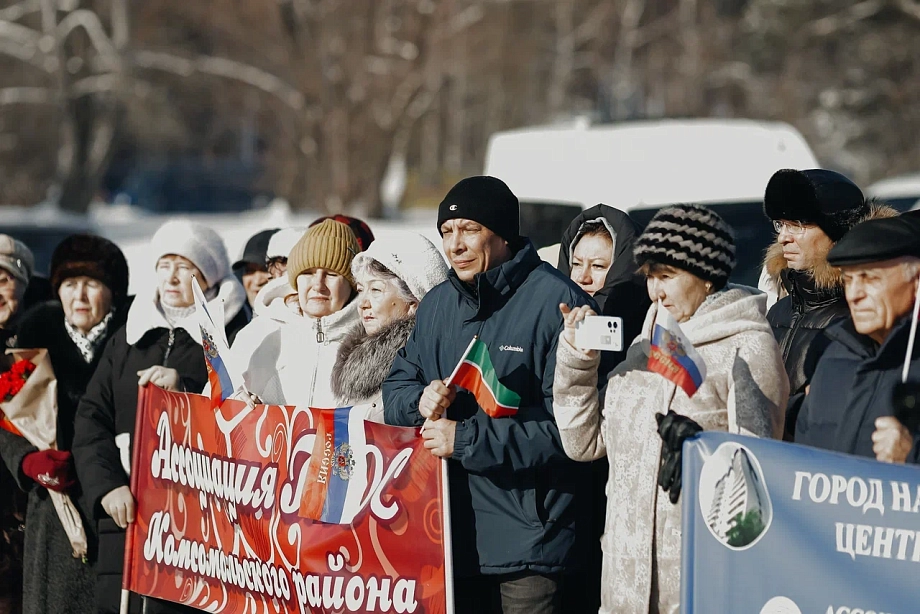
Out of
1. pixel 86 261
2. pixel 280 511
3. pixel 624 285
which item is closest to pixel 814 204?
pixel 624 285

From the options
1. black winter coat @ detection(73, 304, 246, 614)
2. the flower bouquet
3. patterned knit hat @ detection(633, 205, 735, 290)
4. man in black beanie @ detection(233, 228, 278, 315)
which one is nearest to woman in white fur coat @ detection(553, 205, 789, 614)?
patterned knit hat @ detection(633, 205, 735, 290)

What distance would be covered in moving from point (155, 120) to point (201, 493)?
3966 cm

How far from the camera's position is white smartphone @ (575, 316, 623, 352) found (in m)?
3.70

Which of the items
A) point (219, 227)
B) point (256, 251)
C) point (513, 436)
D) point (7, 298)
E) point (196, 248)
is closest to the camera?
point (513, 436)

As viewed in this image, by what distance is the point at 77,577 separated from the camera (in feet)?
17.9

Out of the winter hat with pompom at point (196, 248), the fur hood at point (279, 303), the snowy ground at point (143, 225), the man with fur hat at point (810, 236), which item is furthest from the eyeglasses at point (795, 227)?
the winter hat with pompom at point (196, 248)

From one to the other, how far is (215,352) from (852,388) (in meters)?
2.48

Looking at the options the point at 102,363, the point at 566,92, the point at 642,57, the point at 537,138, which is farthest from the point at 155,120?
the point at 102,363

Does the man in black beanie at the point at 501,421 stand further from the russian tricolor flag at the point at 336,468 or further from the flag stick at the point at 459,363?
the russian tricolor flag at the point at 336,468

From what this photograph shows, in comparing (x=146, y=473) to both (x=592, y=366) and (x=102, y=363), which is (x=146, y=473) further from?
(x=592, y=366)

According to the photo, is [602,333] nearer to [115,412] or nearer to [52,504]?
[115,412]

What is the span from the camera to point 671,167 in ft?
26.9

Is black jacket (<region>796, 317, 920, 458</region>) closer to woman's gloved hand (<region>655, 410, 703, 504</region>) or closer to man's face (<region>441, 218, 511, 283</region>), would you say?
woman's gloved hand (<region>655, 410, 703, 504</region>)

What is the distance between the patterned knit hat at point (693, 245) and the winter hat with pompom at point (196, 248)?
241 centimetres
